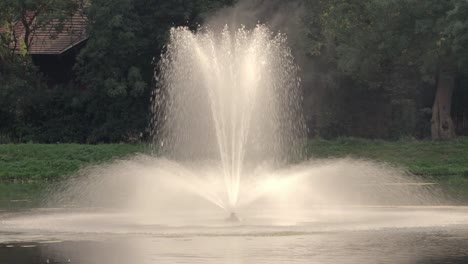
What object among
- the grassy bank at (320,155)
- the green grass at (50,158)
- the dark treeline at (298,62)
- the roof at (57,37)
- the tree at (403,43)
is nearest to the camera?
the green grass at (50,158)

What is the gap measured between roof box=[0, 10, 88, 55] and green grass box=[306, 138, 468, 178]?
13571 millimetres

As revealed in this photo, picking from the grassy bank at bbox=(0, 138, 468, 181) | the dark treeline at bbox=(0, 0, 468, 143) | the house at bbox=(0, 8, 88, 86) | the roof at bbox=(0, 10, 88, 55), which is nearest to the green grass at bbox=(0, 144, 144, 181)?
the grassy bank at bbox=(0, 138, 468, 181)

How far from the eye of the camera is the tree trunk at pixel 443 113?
54719mm

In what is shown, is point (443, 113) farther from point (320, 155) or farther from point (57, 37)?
point (57, 37)

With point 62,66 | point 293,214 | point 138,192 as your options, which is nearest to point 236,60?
point 293,214

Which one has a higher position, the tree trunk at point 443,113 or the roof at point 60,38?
the roof at point 60,38

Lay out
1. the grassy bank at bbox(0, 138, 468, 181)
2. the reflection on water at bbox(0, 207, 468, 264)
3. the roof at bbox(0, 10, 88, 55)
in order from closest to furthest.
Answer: the reflection on water at bbox(0, 207, 468, 264) → the grassy bank at bbox(0, 138, 468, 181) → the roof at bbox(0, 10, 88, 55)

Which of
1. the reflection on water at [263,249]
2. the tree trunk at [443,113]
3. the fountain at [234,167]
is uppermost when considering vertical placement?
the tree trunk at [443,113]

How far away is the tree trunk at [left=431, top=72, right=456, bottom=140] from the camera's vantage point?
180 feet

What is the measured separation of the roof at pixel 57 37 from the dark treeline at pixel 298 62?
1.31 feet

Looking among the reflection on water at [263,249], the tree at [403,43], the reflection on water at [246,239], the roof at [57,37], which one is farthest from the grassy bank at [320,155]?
the reflection on water at [263,249]

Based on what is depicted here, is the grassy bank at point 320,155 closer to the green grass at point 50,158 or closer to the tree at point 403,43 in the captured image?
the green grass at point 50,158

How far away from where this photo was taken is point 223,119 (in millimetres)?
29203

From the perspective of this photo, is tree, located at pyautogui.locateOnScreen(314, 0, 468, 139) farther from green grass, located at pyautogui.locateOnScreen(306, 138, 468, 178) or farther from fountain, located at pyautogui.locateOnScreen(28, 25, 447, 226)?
green grass, located at pyautogui.locateOnScreen(306, 138, 468, 178)
